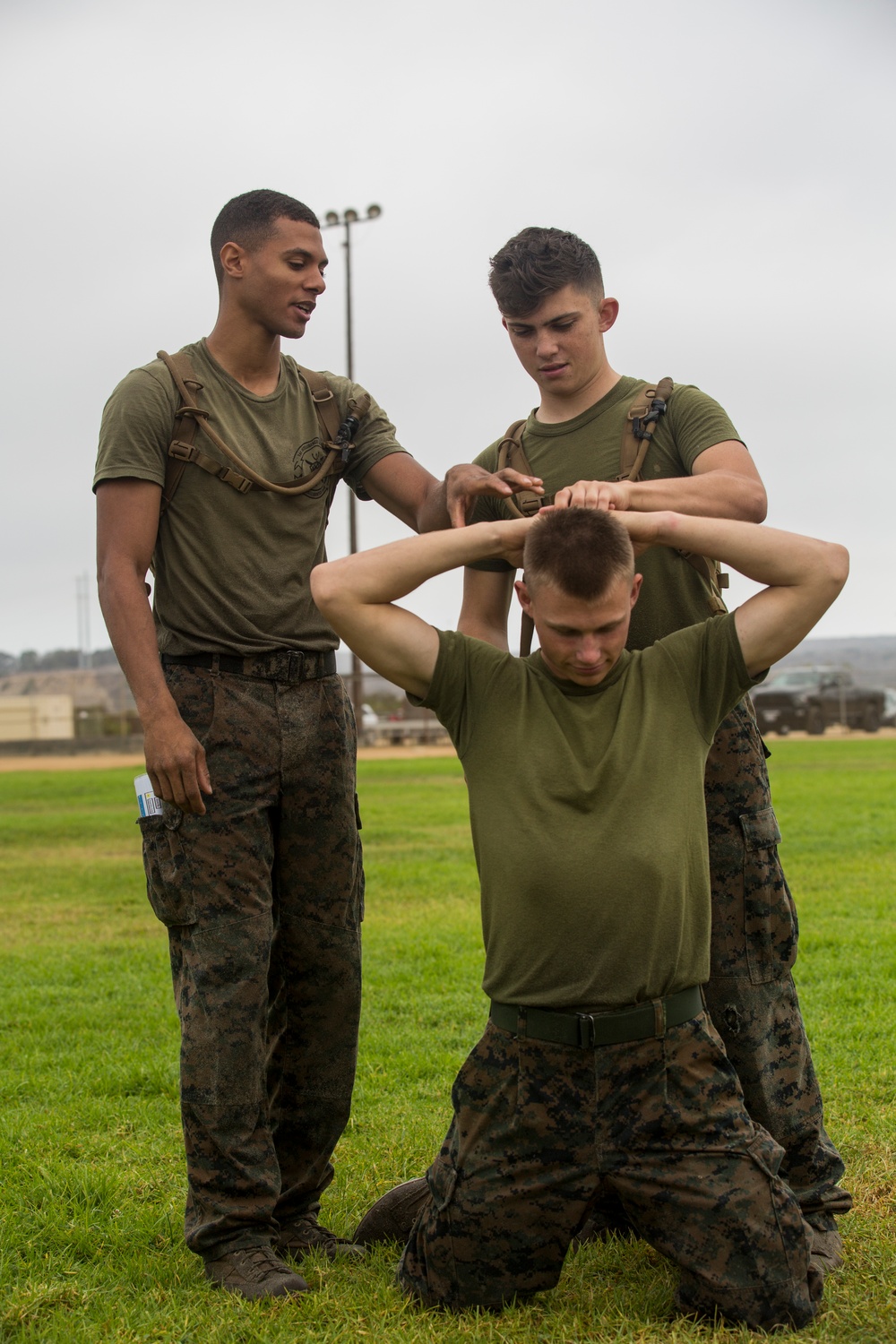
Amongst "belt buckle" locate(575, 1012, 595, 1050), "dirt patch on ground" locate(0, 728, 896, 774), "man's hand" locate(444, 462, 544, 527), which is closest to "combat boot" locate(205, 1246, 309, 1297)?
"belt buckle" locate(575, 1012, 595, 1050)

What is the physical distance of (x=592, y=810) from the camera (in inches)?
124

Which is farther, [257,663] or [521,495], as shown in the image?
[257,663]

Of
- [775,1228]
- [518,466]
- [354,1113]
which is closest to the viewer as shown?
[775,1228]

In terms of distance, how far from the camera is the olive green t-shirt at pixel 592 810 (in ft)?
10.2

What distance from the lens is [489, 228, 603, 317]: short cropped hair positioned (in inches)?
135

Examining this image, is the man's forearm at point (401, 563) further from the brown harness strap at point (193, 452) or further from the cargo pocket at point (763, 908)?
the cargo pocket at point (763, 908)

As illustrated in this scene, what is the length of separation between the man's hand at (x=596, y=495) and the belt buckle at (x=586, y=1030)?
3.80ft

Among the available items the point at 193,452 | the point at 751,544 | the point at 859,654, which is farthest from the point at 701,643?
the point at 859,654

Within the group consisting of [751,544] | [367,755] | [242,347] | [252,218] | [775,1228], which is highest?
[252,218]

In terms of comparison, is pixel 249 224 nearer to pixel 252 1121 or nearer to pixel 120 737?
pixel 252 1121

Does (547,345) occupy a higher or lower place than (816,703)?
higher

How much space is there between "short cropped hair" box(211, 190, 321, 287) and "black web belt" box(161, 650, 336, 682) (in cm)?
106

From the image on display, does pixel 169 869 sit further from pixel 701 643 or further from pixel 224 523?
pixel 701 643

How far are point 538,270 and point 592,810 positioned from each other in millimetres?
1351
